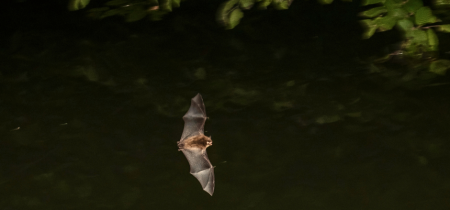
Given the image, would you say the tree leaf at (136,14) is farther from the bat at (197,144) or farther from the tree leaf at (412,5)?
the tree leaf at (412,5)

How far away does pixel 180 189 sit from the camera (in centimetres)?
571

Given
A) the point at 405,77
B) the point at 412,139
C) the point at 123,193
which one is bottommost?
the point at 123,193

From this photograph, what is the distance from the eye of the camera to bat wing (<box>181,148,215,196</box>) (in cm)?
549

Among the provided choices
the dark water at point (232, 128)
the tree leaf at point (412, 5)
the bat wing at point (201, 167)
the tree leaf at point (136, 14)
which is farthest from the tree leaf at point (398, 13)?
the bat wing at point (201, 167)

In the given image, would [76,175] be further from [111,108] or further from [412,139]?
[412,139]

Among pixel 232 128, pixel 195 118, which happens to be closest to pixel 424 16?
pixel 232 128

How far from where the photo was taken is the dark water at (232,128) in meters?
5.64

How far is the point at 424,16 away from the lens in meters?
3.54

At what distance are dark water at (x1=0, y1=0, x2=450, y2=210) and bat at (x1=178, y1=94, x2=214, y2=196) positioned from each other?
17 centimetres

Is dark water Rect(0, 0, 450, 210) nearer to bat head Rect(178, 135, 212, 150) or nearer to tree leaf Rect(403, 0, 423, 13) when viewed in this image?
bat head Rect(178, 135, 212, 150)

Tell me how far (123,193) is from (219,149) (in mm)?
1269

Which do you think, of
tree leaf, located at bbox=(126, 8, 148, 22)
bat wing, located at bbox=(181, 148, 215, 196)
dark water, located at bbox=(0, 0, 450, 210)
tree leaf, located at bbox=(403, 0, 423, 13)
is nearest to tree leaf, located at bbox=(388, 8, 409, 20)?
tree leaf, located at bbox=(403, 0, 423, 13)

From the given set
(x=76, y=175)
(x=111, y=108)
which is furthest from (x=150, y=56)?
(x=76, y=175)

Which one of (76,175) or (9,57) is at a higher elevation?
(9,57)
